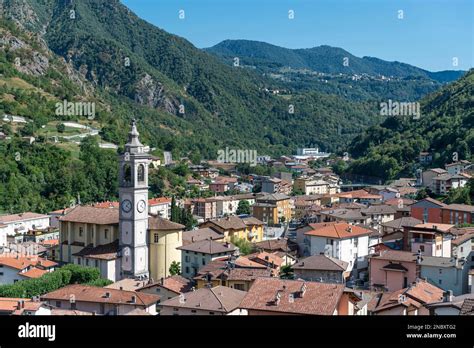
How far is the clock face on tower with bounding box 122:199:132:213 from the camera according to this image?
97.3ft

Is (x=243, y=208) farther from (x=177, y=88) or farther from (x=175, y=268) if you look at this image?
(x=177, y=88)

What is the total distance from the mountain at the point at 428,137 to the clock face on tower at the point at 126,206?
43364 mm

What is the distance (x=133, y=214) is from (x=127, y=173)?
1739mm

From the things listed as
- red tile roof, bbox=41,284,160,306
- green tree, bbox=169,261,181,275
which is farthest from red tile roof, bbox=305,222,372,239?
red tile roof, bbox=41,284,160,306

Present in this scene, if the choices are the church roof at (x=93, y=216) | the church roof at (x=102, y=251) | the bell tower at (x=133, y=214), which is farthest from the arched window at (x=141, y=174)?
the church roof at (x=102, y=251)

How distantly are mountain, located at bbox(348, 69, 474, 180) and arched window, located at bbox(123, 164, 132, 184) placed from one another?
43146 mm

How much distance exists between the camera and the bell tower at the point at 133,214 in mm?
29578

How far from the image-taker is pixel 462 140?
6981 cm

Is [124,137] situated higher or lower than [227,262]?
higher

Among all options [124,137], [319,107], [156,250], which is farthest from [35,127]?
[319,107]

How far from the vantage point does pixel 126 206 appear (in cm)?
2975

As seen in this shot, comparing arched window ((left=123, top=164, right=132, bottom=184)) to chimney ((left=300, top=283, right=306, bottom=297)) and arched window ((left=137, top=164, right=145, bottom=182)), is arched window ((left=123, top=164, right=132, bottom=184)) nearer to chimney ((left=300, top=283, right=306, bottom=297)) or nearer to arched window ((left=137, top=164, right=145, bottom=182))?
arched window ((left=137, top=164, right=145, bottom=182))
